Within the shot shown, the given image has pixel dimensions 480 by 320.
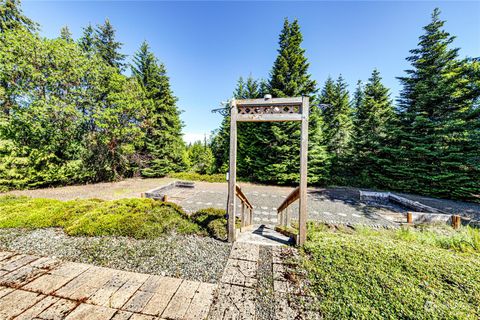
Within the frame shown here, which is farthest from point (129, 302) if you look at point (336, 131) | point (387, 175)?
point (336, 131)

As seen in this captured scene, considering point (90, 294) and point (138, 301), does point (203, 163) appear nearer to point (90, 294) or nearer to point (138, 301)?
point (90, 294)

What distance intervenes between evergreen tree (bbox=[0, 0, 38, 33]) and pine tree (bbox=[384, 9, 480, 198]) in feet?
77.8

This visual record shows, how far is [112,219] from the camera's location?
3.32 meters

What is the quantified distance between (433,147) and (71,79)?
2127 cm

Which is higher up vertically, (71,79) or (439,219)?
(71,79)

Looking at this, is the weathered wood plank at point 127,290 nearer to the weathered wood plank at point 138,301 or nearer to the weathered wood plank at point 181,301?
the weathered wood plank at point 138,301

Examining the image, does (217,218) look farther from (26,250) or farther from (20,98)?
(20,98)

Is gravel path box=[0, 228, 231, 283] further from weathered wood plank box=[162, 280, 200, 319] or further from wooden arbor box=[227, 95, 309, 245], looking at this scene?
wooden arbor box=[227, 95, 309, 245]

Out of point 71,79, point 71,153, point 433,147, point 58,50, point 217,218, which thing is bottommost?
point 217,218

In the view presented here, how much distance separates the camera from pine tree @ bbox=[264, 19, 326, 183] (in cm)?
1170

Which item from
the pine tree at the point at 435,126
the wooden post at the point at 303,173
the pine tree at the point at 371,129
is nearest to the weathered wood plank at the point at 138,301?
the wooden post at the point at 303,173

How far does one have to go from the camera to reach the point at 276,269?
2.43 meters

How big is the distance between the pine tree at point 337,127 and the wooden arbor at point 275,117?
1086cm

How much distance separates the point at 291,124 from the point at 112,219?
435 inches
